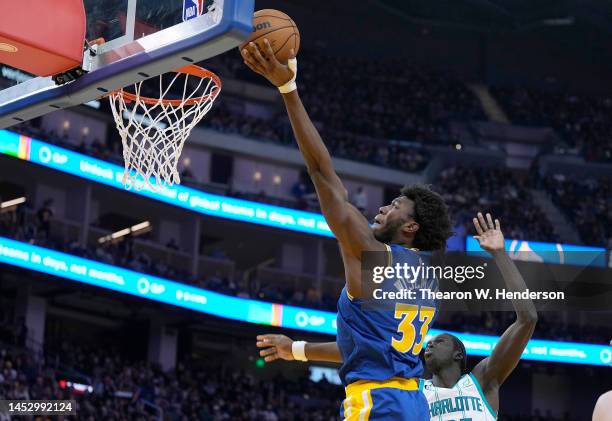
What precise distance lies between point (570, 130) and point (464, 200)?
799 centimetres

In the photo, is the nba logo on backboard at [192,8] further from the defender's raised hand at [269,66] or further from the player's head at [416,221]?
the player's head at [416,221]

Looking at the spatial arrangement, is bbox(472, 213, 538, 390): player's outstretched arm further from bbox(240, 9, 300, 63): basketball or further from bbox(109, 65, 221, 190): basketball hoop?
bbox(109, 65, 221, 190): basketball hoop

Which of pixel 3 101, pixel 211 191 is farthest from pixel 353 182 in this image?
pixel 3 101

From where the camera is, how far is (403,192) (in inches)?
167

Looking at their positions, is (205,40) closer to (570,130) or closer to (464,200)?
(464,200)

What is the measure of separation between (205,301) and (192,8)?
703 inches

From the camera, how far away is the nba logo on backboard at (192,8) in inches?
193

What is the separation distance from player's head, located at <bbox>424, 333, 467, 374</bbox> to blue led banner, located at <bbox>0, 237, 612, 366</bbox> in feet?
48.8

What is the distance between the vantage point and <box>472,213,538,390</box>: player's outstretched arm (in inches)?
177

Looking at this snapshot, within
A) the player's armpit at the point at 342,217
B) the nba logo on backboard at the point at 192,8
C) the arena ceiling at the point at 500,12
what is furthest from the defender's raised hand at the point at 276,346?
the arena ceiling at the point at 500,12

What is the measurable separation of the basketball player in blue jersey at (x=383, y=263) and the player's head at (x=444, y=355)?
1378mm

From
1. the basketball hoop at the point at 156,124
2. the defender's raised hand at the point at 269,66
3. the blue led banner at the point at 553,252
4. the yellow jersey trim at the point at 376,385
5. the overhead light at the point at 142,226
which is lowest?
the yellow jersey trim at the point at 376,385

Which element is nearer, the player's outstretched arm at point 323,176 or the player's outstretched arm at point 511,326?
the player's outstretched arm at point 323,176

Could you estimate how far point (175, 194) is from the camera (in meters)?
23.2
